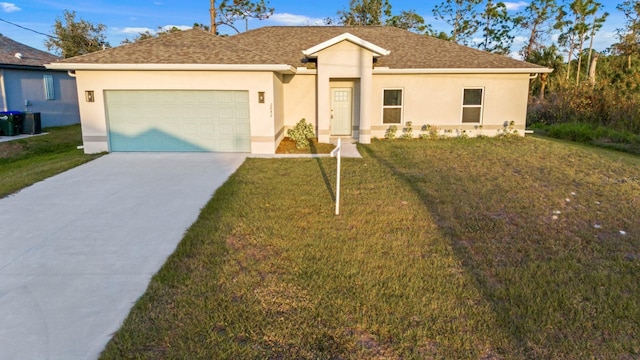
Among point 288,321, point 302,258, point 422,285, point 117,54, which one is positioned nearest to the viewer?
point 288,321

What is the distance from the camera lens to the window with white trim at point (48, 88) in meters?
19.4

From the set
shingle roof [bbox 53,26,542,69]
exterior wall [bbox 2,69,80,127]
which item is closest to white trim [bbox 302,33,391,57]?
shingle roof [bbox 53,26,542,69]

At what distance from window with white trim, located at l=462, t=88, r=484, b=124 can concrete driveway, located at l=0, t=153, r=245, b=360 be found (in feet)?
34.8

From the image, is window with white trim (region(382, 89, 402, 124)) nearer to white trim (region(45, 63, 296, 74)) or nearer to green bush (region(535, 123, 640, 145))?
white trim (region(45, 63, 296, 74))

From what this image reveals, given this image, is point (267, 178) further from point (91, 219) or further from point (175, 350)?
point (175, 350)

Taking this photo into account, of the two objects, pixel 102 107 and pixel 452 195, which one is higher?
pixel 102 107

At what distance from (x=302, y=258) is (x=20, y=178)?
776cm

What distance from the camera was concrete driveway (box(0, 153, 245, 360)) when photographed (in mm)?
3336

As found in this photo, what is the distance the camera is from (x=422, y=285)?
416cm

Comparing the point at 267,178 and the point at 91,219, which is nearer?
the point at 91,219

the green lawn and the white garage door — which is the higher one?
the white garage door

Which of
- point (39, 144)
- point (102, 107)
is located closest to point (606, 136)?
point (102, 107)

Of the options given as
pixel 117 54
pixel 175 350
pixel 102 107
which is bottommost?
pixel 175 350

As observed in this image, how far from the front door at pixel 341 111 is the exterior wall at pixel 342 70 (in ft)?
4.04
